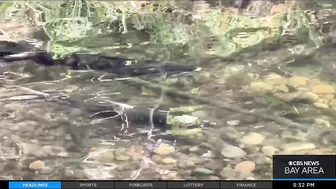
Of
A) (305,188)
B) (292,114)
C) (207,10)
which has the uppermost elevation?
(207,10)

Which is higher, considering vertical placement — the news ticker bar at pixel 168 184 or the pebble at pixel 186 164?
the pebble at pixel 186 164

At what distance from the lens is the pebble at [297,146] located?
26.4 inches

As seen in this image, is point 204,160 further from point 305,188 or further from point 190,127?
point 305,188

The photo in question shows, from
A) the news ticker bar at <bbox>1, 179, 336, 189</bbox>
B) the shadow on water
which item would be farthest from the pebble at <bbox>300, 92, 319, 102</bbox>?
the news ticker bar at <bbox>1, 179, 336, 189</bbox>

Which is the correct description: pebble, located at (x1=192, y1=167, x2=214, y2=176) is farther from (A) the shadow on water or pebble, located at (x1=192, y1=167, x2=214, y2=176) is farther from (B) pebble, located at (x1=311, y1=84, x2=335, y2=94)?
(B) pebble, located at (x1=311, y1=84, x2=335, y2=94)

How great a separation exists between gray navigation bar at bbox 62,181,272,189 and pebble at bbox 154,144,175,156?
46mm

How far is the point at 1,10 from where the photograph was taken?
26.9 inches

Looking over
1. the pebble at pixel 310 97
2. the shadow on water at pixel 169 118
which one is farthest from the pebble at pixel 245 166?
the pebble at pixel 310 97

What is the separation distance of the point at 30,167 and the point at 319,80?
1.57ft

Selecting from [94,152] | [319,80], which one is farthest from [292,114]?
[94,152]

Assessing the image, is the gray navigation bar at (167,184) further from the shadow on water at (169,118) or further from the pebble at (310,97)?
the pebble at (310,97)

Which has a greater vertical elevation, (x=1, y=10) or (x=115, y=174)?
(x=1, y=10)

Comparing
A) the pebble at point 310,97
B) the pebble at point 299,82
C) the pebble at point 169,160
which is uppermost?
the pebble at point 299,82

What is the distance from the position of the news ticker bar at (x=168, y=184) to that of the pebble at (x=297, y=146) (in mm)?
50
